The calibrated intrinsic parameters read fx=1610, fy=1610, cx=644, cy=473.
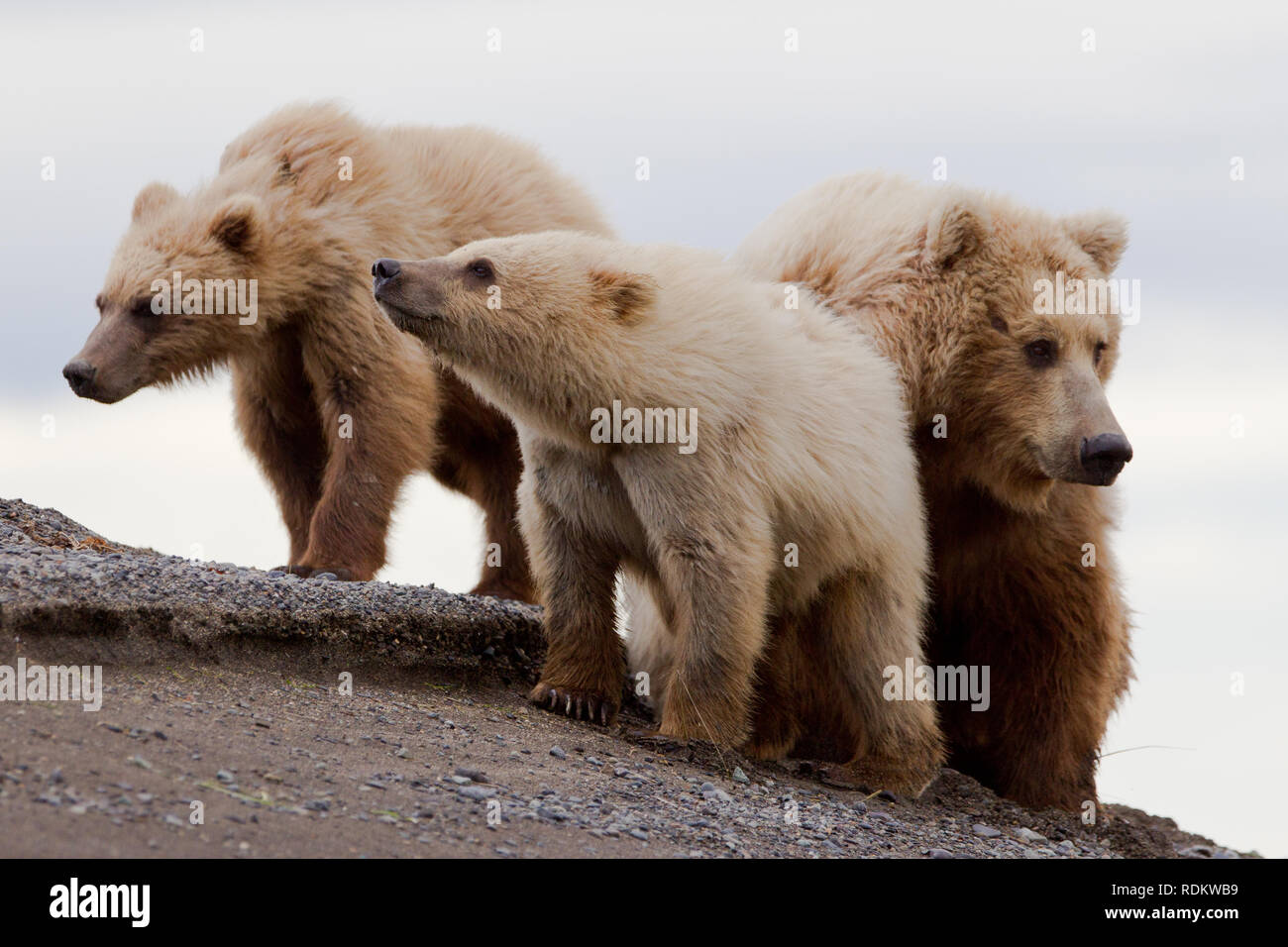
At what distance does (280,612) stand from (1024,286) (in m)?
4.20

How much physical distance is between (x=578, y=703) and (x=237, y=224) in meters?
3.71

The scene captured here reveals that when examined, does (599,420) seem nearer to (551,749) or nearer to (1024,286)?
(551,749)

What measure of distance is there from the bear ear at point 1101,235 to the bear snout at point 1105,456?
4.53ft

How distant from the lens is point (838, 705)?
8.45m

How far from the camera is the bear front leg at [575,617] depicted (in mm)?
7777

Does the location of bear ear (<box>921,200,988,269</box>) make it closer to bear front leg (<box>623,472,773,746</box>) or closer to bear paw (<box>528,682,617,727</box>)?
bear front leg (<box>623,472,773,746</box>)

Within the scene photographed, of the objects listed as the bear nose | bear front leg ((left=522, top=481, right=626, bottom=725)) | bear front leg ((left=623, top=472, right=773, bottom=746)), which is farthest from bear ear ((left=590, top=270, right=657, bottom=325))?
bear front leg ((left=522, top=481, right=626, bottom=725))

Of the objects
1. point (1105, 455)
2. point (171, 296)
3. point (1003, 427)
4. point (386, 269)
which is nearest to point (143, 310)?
point (171, 296)

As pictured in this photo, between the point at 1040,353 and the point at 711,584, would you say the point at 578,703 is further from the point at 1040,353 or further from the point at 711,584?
the point at 1040,353

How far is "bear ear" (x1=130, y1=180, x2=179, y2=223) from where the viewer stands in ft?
32.7

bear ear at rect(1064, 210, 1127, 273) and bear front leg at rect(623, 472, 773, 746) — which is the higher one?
bear ear at rect(1064, 210, 1127, 273)

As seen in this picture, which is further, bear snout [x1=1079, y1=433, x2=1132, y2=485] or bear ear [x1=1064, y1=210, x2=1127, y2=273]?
bear ear [x1=1064, y1=210, x2=1127, y2=273]

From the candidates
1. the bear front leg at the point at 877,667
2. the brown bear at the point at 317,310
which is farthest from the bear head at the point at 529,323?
the brown bear at the point at 317,310

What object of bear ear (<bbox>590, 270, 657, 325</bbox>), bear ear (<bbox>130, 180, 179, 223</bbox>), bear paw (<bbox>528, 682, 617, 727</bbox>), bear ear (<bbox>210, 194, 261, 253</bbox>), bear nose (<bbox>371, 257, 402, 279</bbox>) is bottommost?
bear paw (<bbox>528, 682, 617, 727</bbox>)
